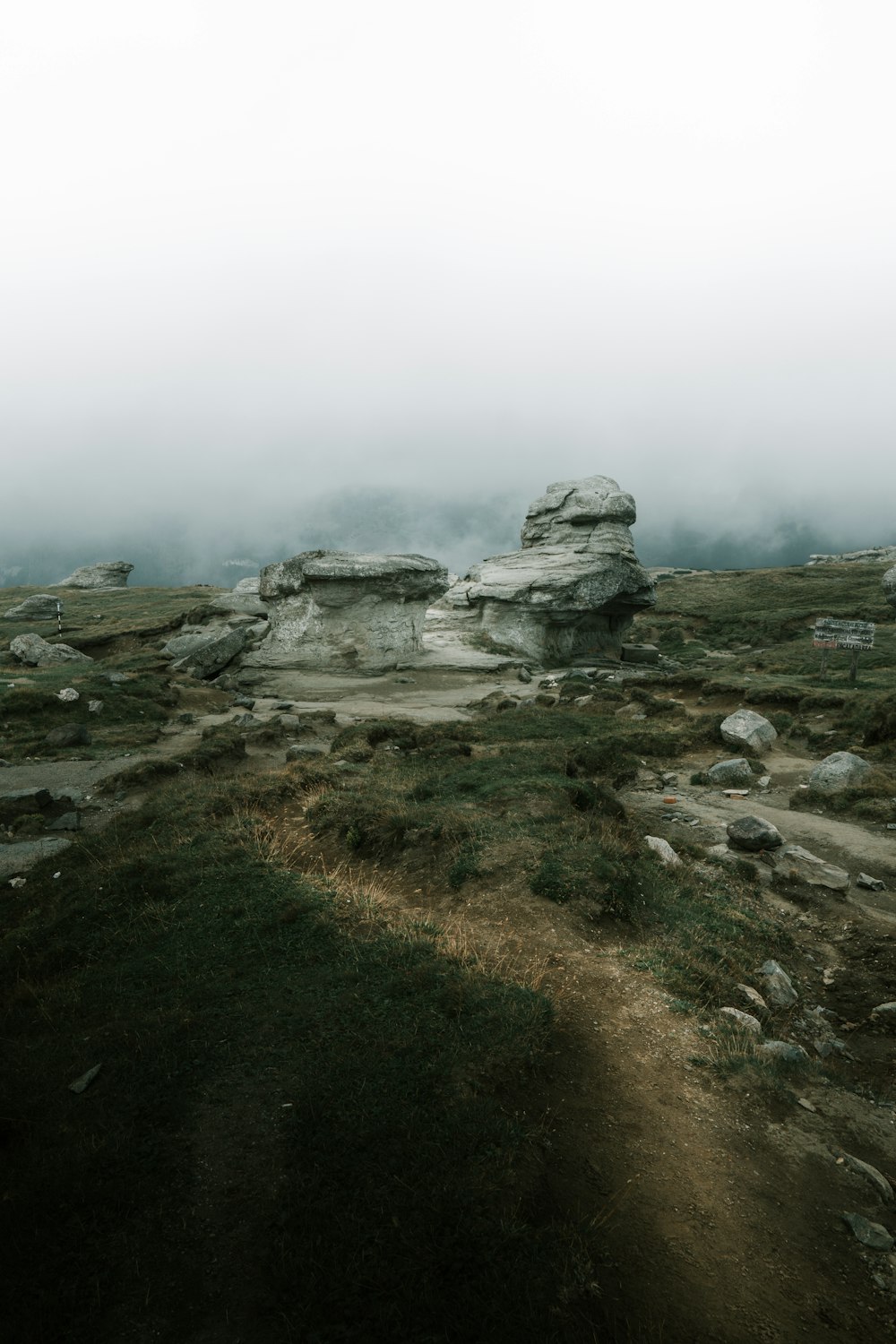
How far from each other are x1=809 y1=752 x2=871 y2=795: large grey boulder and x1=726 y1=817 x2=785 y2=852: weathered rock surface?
3.46m

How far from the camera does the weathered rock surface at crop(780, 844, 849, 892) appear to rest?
35.6ft

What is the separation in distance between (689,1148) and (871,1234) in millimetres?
1147

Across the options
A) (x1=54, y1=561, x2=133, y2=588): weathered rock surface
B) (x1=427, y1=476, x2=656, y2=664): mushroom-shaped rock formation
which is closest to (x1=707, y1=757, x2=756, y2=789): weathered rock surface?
(x1=427, y1=476, x2=656, y2=664): mushroom-shaped rock formation

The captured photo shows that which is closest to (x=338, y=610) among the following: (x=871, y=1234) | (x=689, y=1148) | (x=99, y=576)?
(x=689, y=1148)

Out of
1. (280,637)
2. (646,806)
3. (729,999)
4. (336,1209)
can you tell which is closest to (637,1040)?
(729,999)

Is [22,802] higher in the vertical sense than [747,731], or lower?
higher

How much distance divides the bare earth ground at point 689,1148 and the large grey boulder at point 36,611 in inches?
2140

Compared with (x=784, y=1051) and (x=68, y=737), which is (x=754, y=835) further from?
(x=68, y=737)

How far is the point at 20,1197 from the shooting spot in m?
4.18

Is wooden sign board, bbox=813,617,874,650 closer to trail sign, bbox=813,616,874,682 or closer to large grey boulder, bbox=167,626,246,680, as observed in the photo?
trail sign, bbox=813,616,874,682

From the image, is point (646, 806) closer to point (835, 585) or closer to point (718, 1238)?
point (718, 1238)

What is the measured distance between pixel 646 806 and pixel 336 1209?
11939mm

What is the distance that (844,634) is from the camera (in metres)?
27.8

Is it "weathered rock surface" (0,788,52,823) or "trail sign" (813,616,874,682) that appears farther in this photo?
"trail sign" (813,616,874,682)
